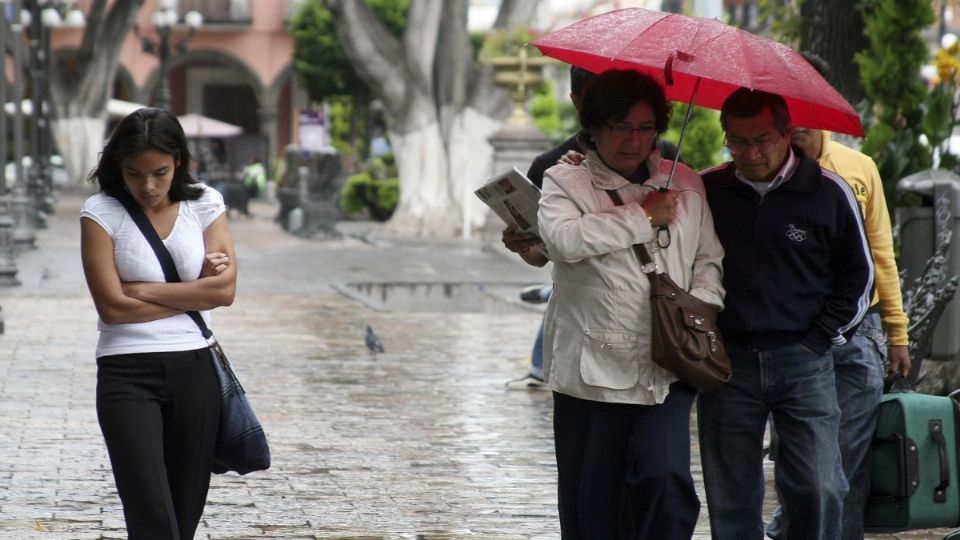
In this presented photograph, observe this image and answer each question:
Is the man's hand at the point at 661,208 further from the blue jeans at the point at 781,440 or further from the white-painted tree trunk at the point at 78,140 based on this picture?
the white-painted tree trunk at the point at 78,140

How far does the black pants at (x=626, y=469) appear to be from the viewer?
15.9ft

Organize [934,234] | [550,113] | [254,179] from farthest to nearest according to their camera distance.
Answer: [254,179]
[550,113]
[934,234]

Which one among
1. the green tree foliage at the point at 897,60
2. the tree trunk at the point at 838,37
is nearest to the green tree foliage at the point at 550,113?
the tree trunk at the point at 838,37

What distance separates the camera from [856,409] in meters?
5.25

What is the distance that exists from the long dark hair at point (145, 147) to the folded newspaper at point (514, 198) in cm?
84

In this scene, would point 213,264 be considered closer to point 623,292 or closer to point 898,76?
point 623,292

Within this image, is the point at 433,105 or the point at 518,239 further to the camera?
the point at 433,105

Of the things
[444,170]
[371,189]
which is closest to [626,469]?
[444,170]

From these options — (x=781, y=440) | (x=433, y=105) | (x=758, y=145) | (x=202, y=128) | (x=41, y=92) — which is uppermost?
(x=758, y=145)

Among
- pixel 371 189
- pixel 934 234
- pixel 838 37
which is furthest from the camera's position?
pixel 371 189

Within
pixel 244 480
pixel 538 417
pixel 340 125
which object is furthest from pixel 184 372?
pixel 340 125

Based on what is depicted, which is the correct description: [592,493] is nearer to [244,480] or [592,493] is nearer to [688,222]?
[688,222]

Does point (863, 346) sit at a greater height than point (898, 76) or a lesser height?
lesser

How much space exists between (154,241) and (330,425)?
14.5ft
